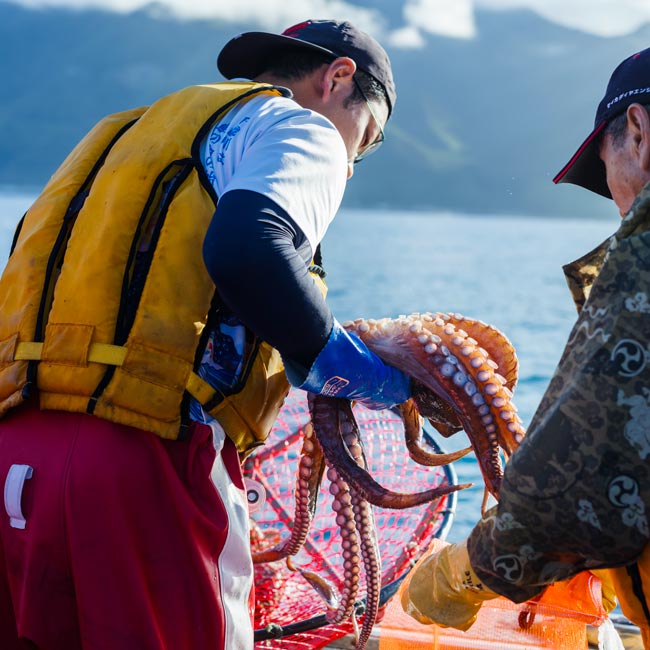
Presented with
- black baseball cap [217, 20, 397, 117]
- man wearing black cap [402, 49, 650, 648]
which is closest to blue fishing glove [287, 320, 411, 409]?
man wearing black cap [402, 49, 650, 648]

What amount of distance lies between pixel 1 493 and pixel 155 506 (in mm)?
387

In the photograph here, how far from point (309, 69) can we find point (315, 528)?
2.01 metres

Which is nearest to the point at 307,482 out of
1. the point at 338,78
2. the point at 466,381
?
the point at 466,381

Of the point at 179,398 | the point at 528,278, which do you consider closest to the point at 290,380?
the point at 179,398

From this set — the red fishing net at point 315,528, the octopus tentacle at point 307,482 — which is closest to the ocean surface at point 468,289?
the red fishing net at point 315,528

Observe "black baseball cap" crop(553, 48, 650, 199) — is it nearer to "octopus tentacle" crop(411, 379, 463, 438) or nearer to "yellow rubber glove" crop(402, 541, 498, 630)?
"octopus tentacle" crop(411, 379, 463, 438)

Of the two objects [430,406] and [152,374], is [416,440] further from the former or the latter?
[152,374]

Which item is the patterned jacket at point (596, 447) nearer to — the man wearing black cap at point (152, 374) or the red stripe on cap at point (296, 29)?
the man wearing black cap at point (152, 374)

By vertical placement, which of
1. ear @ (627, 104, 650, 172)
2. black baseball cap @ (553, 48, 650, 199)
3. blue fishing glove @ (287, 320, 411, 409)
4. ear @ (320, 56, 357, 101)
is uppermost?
ear @ (320, 56, 357, 101)

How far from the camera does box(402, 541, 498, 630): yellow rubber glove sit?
6.03ft

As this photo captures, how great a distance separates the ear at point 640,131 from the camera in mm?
1688

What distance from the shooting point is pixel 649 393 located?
135 cm

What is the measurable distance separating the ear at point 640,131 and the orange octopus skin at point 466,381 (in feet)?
2.44

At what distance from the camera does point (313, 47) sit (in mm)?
2271
